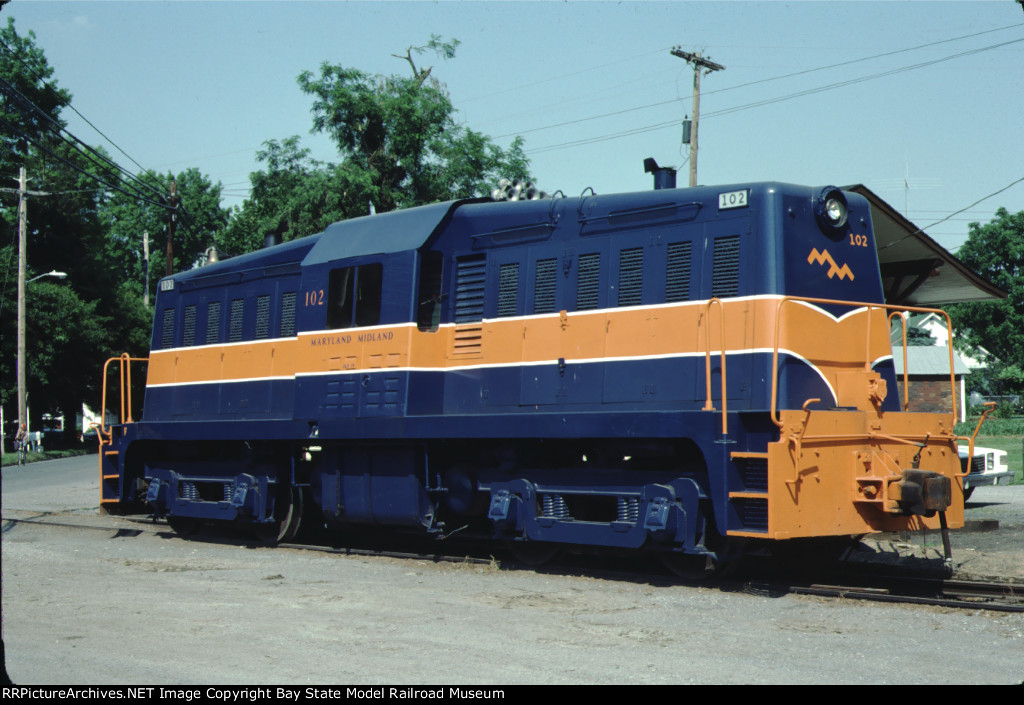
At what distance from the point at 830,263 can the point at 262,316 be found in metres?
7.29

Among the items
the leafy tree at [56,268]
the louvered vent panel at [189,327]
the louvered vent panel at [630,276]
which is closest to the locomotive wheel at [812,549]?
the louvered vent panel at [630,276]

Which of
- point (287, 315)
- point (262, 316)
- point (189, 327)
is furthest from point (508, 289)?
point (189, 327)

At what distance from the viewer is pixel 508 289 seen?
1077 cm

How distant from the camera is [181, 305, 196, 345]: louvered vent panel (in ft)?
47.7

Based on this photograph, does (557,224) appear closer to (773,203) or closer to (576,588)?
(773,203)

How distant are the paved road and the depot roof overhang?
27.5ft

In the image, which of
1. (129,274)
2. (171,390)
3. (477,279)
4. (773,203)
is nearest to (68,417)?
(129,274)

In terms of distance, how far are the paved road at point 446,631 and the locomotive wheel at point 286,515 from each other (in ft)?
6.85

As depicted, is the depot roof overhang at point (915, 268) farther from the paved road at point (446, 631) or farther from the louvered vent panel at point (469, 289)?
the paved road at point (446, 631)

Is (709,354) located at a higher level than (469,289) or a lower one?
lower

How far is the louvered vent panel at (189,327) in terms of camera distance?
1455cm

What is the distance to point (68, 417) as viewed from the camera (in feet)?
168

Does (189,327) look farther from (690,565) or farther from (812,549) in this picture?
(812,549)

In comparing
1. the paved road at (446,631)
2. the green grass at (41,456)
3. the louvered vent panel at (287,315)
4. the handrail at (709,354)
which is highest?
the louvered vent panel at (287,315)
